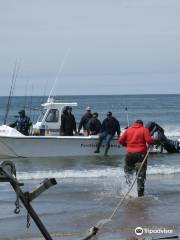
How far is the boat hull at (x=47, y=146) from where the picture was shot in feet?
71.7

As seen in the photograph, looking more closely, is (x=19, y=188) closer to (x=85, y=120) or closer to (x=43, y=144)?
(x=43, y=144)

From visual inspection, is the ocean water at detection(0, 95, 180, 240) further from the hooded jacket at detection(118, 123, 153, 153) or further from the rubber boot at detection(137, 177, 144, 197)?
the hooded jacket at detection(118, 123, 153, 153)

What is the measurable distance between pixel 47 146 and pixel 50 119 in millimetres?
1194

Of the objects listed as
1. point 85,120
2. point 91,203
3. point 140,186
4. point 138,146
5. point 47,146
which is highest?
point 85,120

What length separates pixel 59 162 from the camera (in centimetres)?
2102

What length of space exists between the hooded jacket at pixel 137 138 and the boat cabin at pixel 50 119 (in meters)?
9.79

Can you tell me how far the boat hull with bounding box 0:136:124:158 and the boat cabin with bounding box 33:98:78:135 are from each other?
533mm

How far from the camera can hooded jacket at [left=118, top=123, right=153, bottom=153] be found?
41.4 ft

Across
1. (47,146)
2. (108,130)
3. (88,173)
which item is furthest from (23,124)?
(88,173)

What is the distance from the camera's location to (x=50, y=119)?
75.0ft

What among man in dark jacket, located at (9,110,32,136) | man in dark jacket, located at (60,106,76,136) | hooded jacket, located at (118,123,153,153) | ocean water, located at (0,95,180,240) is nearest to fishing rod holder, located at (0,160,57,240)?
ocean water, located at (0,95,180,240)

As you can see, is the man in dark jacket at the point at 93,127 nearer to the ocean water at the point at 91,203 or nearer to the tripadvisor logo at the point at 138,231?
the ocean water at the point at 91,203

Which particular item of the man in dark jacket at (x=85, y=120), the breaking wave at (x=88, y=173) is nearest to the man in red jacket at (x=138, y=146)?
the breaking wave at (x=88, y=173)

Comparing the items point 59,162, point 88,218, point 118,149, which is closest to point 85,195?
point 88,218
